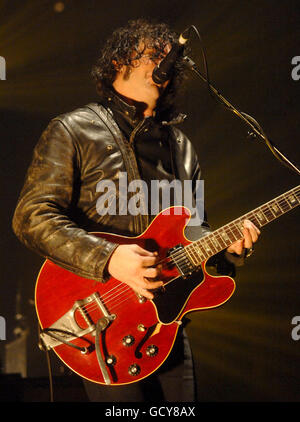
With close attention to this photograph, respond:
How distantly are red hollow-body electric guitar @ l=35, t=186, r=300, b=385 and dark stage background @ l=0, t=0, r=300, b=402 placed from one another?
1.36 meters

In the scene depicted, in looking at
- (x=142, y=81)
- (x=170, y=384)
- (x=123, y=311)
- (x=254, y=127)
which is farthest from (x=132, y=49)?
(x=170, y=384)

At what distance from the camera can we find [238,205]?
121 inches

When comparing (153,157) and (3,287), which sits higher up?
(153,157)

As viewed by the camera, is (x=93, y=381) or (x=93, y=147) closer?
(x=93, y=381)

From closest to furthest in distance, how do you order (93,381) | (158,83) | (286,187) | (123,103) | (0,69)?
(93,381) → (158,83) → (123,103) → (0,69) → (286,187)

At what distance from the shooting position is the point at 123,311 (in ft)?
5.33

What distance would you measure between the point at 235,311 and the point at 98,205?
1.73m

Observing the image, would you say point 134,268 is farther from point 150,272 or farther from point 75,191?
point 75,191

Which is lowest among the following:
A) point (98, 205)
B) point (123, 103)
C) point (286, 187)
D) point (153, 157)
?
point (286, 187)

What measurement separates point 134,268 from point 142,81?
91cm

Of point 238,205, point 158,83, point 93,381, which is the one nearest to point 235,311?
point 238,205

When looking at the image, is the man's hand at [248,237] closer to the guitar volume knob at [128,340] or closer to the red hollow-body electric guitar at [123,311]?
the red hollow-body electric guitar at [123,311]

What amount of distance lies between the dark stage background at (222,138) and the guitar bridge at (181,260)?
4.75ft

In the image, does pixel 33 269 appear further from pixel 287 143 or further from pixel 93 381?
pixel 287 143
